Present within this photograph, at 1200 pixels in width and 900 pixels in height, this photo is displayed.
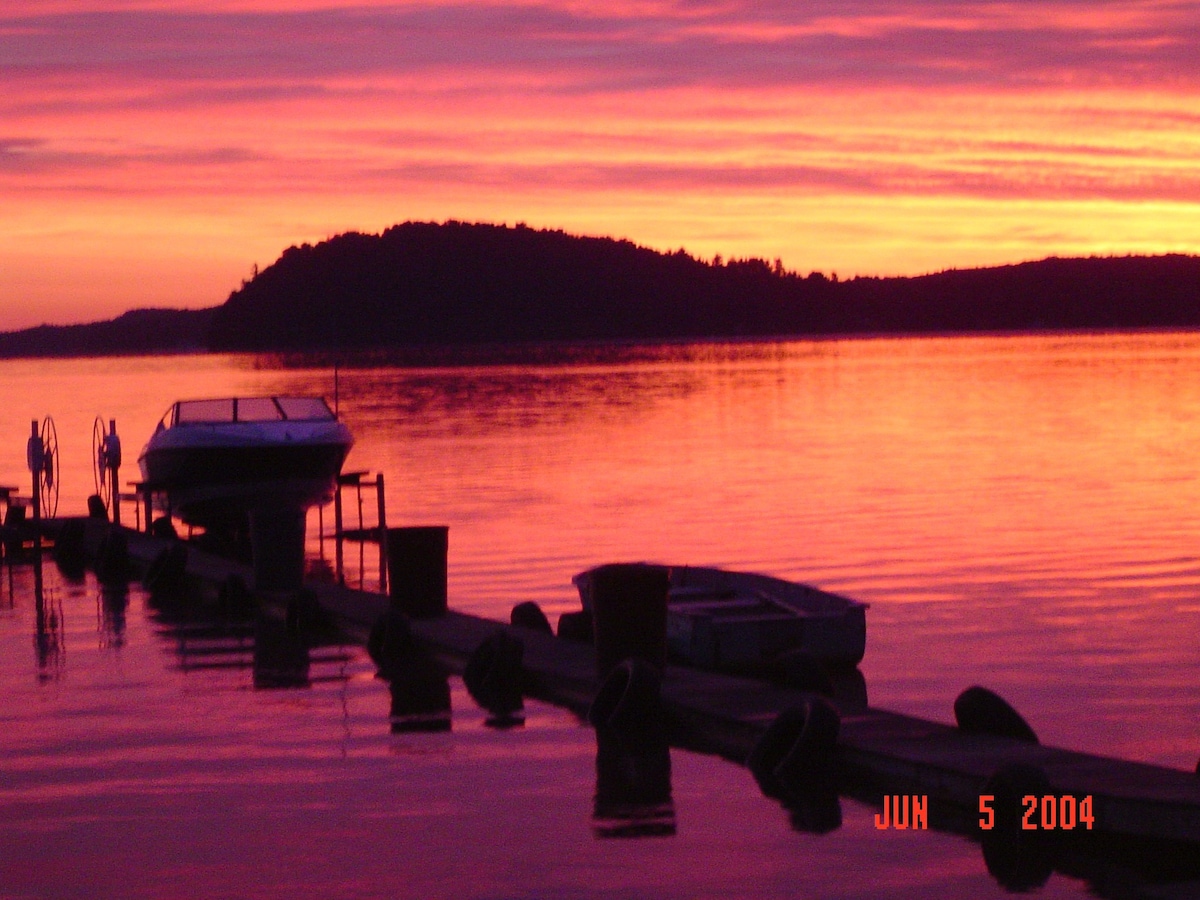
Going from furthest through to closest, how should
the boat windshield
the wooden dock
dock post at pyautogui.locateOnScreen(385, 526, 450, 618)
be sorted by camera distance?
the boat windshield, dock post at pyautogui.locateOnScreen(385, 526, 450, 618), the wooden dock

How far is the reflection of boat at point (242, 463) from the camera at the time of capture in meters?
29.1

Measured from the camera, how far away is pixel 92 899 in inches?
378

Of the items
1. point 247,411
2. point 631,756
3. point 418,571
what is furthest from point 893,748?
point 247,411

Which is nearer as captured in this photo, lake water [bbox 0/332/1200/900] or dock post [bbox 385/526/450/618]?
lake water [bbox 0/332/1200/900]

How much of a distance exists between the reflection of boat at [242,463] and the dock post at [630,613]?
600 inches

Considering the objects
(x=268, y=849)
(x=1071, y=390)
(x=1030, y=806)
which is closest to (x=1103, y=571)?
(x=1030, y=806)

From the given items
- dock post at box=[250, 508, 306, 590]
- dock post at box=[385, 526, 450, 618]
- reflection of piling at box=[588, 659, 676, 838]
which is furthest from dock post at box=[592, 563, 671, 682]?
dock post at box=[250, 508, 306, 590]

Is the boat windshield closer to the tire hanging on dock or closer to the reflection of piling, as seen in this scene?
the reflection of piling

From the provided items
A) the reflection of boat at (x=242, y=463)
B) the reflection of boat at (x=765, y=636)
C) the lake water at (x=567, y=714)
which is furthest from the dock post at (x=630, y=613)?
the reflection of boat at (x=242, y=463)

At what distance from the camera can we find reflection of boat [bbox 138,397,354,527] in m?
29.1

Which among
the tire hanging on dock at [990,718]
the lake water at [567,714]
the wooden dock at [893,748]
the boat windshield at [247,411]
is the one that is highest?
the boat windshield at [247,411]

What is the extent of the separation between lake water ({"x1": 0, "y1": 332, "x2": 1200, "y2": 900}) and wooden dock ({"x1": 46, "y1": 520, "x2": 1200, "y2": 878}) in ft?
1.09

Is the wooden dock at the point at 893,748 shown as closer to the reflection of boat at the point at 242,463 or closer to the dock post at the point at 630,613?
the dock post at the point at 630,613

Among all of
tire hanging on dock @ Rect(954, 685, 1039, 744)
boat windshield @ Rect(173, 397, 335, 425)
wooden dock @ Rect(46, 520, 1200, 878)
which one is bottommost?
wooden dock @ Rect(46, 520, 1200, 878)
